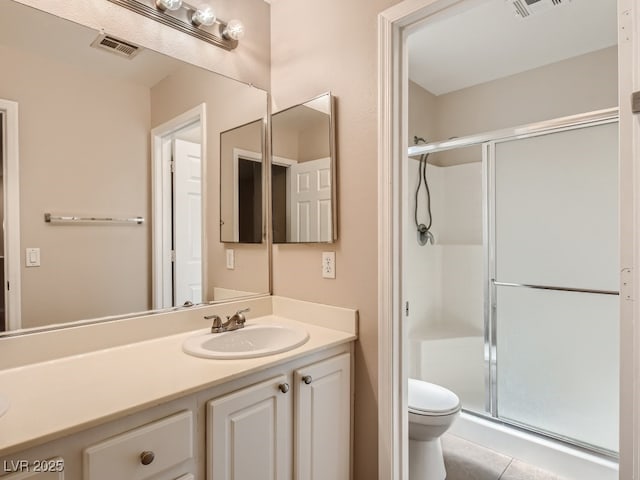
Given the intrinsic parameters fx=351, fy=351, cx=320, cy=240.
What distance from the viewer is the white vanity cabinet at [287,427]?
1.06 meters

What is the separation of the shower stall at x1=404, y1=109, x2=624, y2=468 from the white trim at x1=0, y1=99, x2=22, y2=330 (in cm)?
232

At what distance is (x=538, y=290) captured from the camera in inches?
95.0

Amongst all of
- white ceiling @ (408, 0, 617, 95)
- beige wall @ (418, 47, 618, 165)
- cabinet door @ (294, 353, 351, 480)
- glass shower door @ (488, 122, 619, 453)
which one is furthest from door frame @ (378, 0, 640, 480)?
beige wall @ (418, 47, 618, 165)

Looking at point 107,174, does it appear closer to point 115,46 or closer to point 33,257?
point 33,257

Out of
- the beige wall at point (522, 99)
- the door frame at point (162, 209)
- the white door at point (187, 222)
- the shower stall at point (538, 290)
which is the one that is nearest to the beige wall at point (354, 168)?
the white door at point (187, 222)

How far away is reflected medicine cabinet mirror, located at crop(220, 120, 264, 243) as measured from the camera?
1806mm

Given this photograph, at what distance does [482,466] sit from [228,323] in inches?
63.6

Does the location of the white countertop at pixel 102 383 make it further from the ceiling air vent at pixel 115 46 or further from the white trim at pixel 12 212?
the ceiling air vent at pixel 115 46

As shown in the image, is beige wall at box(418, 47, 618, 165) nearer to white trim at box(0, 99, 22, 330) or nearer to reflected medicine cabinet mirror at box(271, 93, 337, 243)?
reflected medicine cabinet mirror at box(271, 93, 337, 243)

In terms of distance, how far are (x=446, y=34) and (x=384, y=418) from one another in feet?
7.17

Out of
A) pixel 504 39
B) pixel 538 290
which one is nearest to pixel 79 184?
pixel 504 39

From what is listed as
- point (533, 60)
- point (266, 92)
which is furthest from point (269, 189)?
point (533, 60)

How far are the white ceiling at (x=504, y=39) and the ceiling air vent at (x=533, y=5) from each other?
31 millimetres

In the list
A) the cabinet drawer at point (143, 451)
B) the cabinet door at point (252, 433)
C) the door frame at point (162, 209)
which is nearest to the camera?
the cabinet drawer at point (143, 451)
